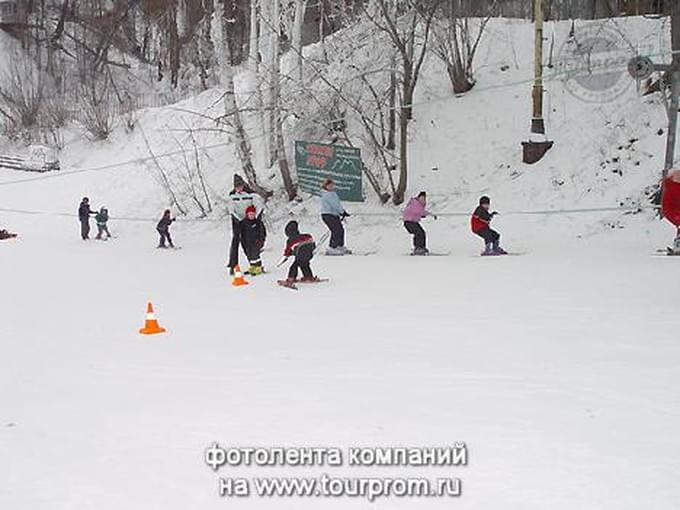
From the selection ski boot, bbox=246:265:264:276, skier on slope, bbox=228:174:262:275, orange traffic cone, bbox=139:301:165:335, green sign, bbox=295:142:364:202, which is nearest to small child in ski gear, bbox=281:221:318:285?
ski boot, bbox=246:265:264:276

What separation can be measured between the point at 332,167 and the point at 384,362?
610 inches

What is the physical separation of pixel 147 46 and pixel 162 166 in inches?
903

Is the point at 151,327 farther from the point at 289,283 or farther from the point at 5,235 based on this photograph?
the point at 5,235

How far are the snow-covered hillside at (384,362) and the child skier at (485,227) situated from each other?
644mm

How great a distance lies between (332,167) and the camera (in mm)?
22047

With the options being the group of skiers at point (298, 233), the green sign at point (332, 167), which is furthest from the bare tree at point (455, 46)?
the group of skiers at point (298, 233)

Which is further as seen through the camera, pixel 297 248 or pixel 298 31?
pixel 298 31

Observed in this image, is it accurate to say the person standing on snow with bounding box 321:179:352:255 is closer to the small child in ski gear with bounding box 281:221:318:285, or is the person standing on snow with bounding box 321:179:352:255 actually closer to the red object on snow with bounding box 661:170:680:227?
the small child in ski gear with bounding box 281:221:318:285

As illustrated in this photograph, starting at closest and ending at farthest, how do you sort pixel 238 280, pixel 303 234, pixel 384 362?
1. pixel 384 362
2. pixel 303 234
3. pixel 238 280

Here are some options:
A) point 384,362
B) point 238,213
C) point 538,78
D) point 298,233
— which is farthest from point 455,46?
point 384,362

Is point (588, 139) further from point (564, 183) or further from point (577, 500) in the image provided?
point (577, 500)

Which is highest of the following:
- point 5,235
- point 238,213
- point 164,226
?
point 238,213

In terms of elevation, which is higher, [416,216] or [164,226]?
[416,216]

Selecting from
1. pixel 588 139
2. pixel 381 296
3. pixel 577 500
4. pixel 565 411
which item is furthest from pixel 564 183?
pixel 577 500
